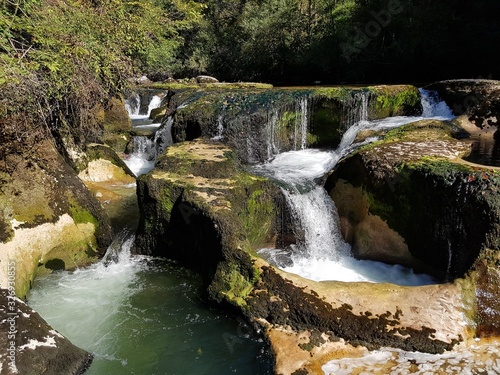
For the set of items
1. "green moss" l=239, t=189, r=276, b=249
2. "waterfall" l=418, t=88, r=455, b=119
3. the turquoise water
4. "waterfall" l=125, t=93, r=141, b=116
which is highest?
"waterfall" l=125, t=93, r=141, b=116

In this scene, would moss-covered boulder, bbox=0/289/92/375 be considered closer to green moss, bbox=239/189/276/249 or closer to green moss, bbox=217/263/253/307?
green moss, bbox=217/263/253/307

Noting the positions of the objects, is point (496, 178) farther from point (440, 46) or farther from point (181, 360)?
point (440, 46)

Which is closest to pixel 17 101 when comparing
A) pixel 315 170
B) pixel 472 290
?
pixel 315 170

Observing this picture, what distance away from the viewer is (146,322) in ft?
15.9

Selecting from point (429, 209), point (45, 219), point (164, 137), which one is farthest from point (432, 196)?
point (164, 137)

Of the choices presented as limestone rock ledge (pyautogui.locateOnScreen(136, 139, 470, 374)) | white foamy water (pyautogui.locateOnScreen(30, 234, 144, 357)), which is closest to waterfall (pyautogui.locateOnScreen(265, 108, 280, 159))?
limestone rock ledge (pyautogui.locateOnScreen(136, 139, 470, 374))

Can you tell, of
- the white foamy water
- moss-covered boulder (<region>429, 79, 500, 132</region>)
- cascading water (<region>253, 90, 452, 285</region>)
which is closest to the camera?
the white foamy water

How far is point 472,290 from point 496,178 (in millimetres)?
1394

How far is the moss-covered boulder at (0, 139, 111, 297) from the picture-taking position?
17.8 feet

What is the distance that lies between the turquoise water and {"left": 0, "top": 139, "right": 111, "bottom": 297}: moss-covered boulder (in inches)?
11.8

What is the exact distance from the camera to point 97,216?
6602 millimetres

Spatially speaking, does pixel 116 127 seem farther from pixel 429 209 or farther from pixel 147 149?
pixel 429 209

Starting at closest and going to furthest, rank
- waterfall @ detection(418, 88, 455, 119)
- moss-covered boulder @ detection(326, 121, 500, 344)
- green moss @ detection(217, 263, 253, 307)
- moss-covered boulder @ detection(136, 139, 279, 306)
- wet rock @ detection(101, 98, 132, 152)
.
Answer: moss-covered boulder @ detection(326, 121, 500, 344) → green moss @ detection(217, 263, 253, 307) → moss-covered boulder @ detection(136, 139, 279, 306) → waterfall @ detection(418, 88, 455, 119) → wet rock @ detection(101, 98, 132, 152)

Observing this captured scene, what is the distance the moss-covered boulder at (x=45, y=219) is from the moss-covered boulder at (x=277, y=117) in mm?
3392
